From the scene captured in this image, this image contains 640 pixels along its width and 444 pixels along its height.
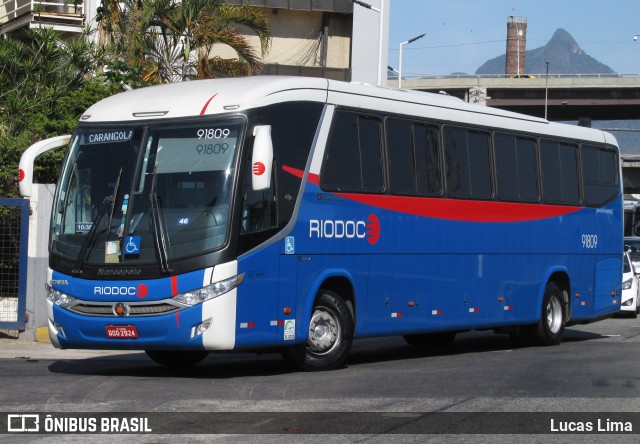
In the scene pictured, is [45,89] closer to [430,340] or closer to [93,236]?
[430,340]

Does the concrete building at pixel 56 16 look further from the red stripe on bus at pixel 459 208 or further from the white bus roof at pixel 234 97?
the white bus roof at pixel 234 97

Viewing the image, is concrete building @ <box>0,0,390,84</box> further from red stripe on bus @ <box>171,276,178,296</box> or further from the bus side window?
red stripe on bus @ <box>171,276,178,296</box>

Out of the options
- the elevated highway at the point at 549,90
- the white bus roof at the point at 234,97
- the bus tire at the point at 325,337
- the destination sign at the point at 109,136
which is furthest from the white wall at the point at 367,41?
the elevated highway at the point at 549,90

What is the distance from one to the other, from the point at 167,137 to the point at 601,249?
10.2m

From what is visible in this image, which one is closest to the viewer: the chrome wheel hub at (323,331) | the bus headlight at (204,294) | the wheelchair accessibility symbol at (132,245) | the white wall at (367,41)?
the bus headlight at (204,294)

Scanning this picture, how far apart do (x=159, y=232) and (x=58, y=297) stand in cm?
156

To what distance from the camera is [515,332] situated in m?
19.6

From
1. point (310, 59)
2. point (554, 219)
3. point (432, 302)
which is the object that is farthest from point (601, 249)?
point (310, 59)

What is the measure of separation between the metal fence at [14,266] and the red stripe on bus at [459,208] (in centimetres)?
606

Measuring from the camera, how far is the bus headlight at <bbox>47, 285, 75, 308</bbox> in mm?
13391

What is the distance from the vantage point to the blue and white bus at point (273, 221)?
507 inches

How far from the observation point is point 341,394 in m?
11.6

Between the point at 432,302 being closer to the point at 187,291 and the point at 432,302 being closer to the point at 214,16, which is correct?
the point at 187,291

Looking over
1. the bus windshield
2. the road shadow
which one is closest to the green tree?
the road shadow
